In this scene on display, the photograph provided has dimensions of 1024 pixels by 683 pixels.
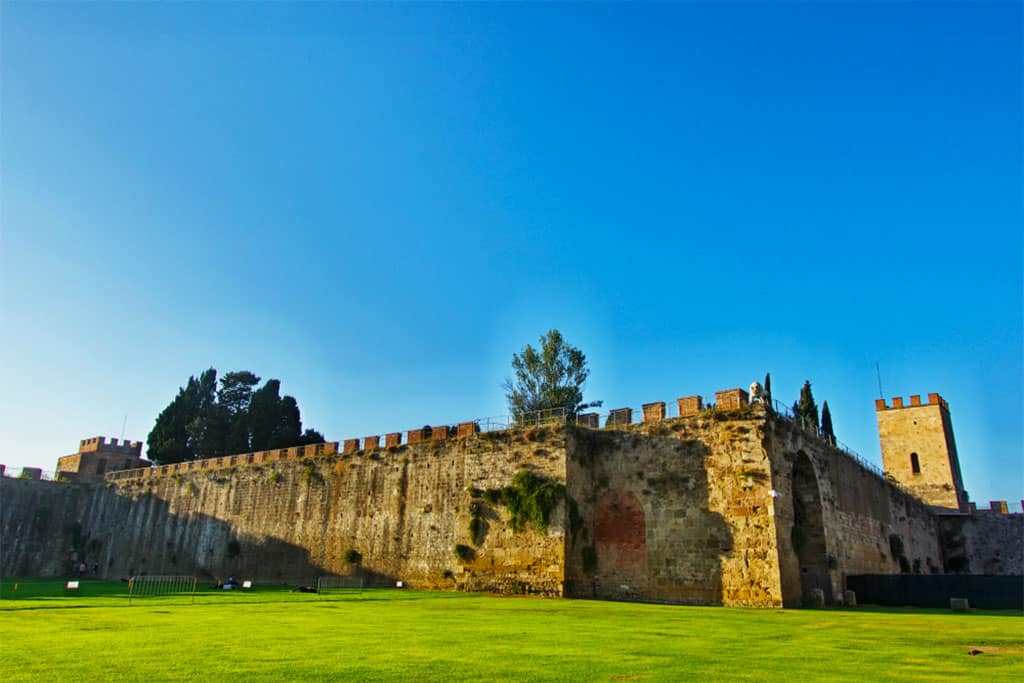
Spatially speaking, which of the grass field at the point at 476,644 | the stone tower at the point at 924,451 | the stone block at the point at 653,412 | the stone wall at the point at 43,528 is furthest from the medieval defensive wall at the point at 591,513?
the stone tower at the point at 924,451

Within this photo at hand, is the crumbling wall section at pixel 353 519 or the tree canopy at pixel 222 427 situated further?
the tree canopy at pixel 222 427

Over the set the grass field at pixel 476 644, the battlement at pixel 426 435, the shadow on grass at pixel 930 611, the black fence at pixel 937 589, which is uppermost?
the battlement at pixel 426 435

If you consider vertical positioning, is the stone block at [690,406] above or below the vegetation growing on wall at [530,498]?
above

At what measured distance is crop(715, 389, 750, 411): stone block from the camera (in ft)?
75.2

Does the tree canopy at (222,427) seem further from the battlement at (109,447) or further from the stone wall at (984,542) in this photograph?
the stone wall at (984,542)

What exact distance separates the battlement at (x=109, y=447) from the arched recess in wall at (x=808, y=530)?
163 ft

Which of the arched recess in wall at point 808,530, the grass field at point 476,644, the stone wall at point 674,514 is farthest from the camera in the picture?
the arched recess in wall at point 808,530

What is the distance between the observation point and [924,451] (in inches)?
1900

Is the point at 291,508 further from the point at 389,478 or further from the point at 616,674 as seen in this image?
the point at 616,674

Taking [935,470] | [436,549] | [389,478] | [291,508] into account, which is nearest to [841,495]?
[436,549]

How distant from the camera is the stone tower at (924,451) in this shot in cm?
4669

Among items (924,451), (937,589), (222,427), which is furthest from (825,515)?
(222,427)

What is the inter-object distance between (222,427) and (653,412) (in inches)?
1520

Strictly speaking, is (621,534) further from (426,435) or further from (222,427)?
(222,427)
